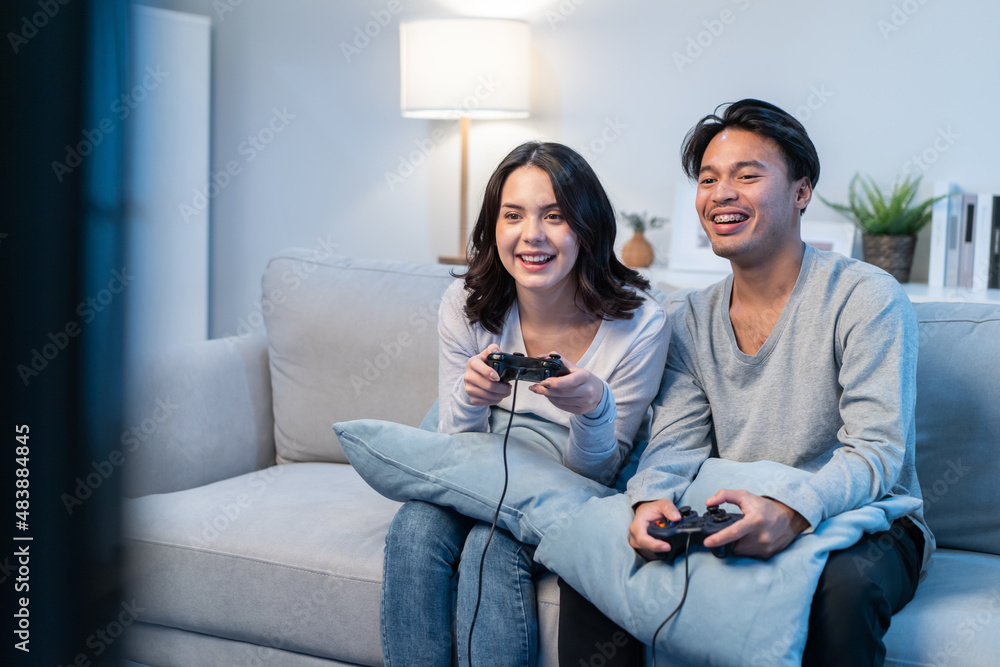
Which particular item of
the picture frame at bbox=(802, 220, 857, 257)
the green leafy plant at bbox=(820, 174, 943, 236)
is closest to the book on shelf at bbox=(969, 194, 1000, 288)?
the green leafy plant at bbox=(820, 174, 943, 236)

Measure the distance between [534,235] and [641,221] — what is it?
47.1 inches

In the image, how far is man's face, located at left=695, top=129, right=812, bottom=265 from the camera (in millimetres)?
1370

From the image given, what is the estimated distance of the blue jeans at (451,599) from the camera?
4.20 ft

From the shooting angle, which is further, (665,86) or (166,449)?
(665,86)

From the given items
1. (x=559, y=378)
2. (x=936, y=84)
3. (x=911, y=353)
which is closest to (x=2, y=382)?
(x=559, y=378)

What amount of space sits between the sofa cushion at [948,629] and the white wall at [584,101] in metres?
1.29

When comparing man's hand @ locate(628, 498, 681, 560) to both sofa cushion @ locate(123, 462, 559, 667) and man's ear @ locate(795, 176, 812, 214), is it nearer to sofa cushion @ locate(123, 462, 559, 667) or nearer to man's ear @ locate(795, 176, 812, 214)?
sofa cushion @ locate(123, 462, 559, 667)

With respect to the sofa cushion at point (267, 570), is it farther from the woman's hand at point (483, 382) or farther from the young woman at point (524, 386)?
the woman's hand at point (483, 382)

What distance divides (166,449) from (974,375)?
1.47 metres

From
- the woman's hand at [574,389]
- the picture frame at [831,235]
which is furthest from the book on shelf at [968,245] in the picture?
the woman's hand at [574,389]

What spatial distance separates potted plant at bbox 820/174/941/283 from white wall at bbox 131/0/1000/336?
0.12 m

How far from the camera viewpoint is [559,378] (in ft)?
4.18

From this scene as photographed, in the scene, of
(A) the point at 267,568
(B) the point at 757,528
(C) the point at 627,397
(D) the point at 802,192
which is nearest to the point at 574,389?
(C) the point at 627,397

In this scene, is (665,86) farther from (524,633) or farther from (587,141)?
(524,633)
